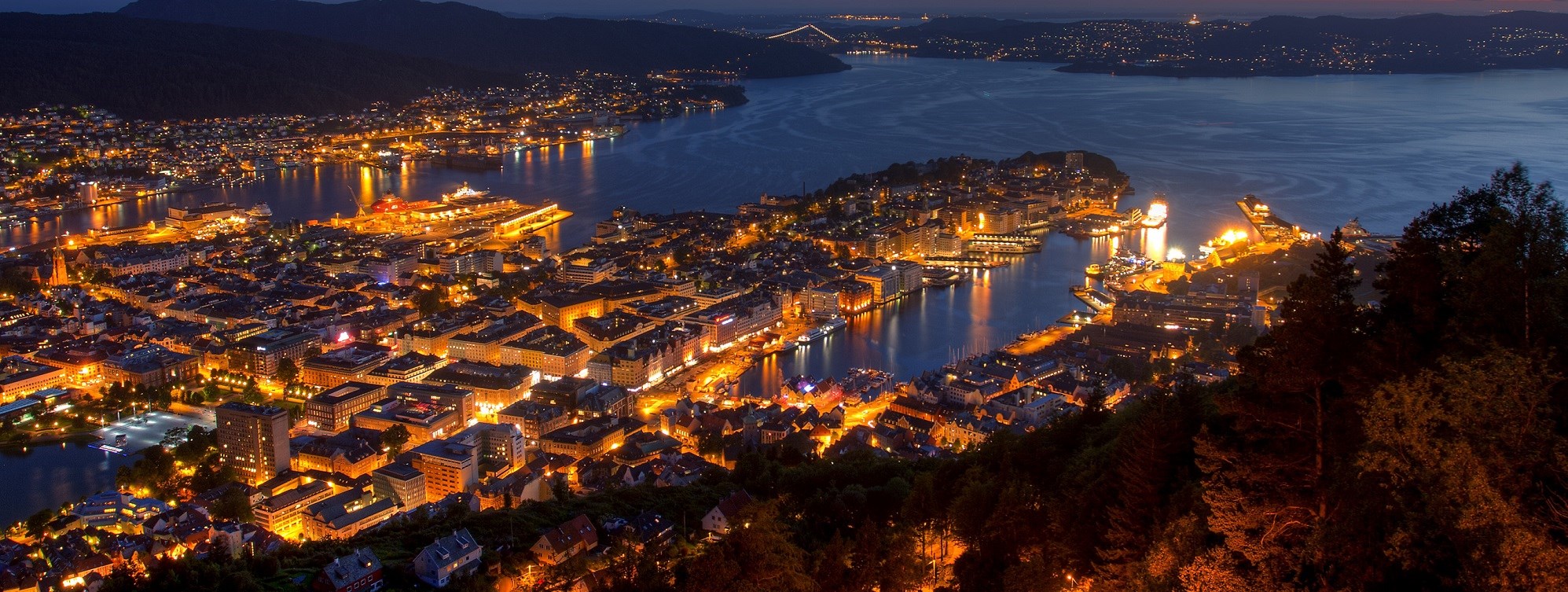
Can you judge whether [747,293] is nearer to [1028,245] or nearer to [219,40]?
[1028,245]

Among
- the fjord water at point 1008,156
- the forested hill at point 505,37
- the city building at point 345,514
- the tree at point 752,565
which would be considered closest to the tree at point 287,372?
the fjord water at point 1008,156

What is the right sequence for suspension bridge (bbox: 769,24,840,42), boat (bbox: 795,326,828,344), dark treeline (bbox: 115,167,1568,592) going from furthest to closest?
suspension bridge (bbox: 769,24,840,42) → boat (bbox: 795,326,828,344) → dark treeline (bbox: 115,167,1568,592)

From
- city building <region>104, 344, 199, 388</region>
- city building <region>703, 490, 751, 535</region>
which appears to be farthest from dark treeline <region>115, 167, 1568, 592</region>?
city building <region>104, 344, 199, 388</region>

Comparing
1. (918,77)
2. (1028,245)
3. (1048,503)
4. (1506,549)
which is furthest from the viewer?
(918,77)

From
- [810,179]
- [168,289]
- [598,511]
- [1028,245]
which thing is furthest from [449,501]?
[810,179]

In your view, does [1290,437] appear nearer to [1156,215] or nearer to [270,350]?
[270,350]

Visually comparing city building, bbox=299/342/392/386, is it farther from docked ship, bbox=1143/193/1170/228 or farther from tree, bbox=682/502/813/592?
docked ship, bbox=1143/193/1170/228

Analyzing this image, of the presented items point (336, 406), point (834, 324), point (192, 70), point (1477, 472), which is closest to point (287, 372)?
point (336, 406)

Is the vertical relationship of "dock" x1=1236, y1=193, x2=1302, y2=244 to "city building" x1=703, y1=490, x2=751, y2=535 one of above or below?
above

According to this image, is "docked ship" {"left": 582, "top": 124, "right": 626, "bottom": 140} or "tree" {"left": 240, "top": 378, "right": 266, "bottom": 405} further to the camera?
"docked ship" {"left": 582, "top": 124, "right": 626, "bottom": 140}
